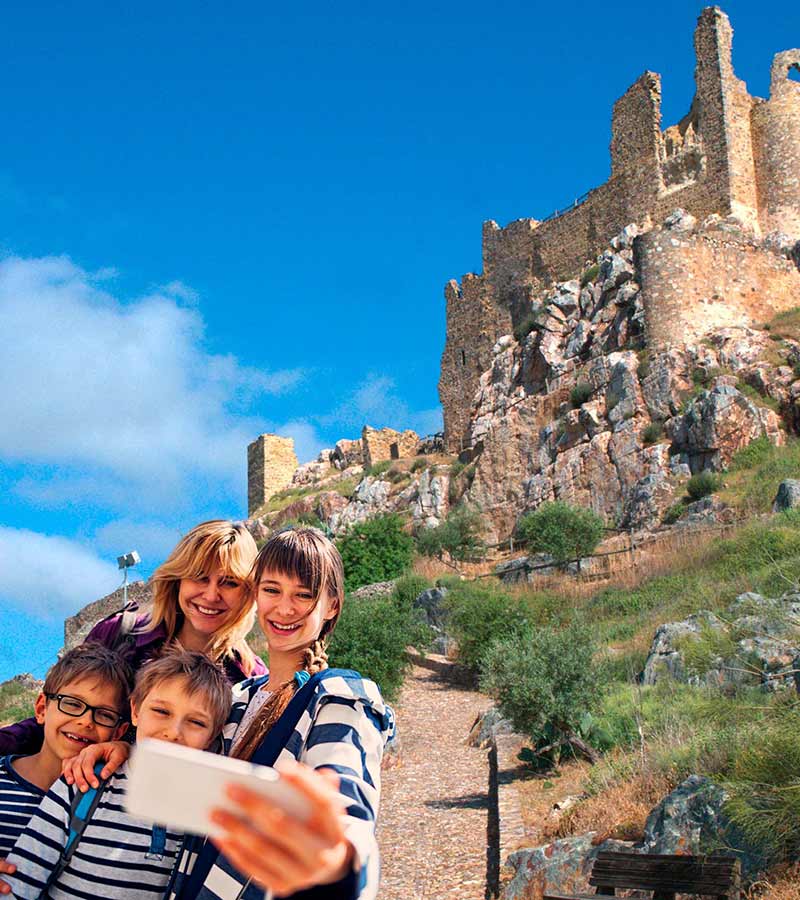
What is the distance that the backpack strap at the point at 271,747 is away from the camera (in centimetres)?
177

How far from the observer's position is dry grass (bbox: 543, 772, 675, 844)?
20.2 ft

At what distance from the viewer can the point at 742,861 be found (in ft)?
15.8

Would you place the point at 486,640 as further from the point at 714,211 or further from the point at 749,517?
the point at 714,211

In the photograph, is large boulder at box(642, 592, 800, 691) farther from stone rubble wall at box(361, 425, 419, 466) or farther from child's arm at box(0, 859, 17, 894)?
stone rubble wall at box(361, 425, 419, 466)

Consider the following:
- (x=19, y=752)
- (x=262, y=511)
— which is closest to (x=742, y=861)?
(x=19, y=752)

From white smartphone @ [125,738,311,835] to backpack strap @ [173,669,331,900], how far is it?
2.73 feet

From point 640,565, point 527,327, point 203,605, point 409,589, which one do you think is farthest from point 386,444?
point 203,605

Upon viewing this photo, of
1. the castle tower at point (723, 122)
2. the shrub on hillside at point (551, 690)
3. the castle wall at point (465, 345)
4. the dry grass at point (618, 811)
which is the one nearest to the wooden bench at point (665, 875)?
the dry grass at point (618, 811)

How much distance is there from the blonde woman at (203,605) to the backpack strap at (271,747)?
81 cm

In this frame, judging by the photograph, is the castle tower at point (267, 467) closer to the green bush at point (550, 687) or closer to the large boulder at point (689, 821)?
the green bush at point (550, 687)

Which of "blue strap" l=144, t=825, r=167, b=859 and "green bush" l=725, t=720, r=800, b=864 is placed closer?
"blue strap" l=144, t=825, r=167, b=859

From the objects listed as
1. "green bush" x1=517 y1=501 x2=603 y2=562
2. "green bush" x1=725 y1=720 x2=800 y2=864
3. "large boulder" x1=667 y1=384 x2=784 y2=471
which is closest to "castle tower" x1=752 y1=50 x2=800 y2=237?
"large boulder" x1=667 y1=384 x2=784 y2=471

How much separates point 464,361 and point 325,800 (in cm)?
3134

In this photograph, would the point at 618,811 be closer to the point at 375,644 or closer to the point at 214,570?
the point at 214,570
